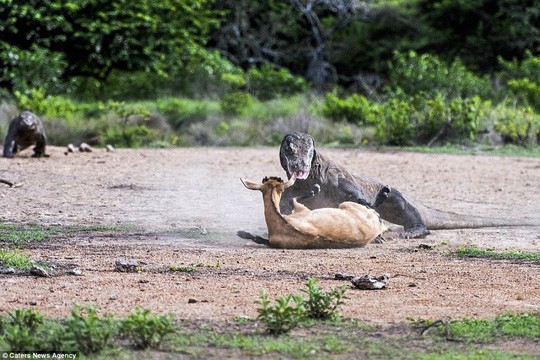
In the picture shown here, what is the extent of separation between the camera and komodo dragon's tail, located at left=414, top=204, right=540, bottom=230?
11180mm

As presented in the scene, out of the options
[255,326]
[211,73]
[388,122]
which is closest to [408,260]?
[255,326]

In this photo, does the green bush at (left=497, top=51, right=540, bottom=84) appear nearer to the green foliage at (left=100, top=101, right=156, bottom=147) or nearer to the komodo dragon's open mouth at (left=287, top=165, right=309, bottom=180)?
the green foliage at (left=100, top=101, right=156, bottom=147)

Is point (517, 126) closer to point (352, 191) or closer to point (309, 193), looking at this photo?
point (352, 191)

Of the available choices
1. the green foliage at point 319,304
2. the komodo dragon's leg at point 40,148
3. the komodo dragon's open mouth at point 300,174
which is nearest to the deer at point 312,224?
the komodo dragon's open mouth at point 300,174

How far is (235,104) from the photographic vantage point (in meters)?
23.9

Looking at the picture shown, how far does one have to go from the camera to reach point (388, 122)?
20.7m

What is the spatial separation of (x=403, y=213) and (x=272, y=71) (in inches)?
760

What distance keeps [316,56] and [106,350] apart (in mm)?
27483

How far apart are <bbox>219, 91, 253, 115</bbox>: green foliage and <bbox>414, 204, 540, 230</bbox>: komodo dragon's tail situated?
41.3 feet

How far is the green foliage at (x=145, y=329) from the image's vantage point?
18.0 feet

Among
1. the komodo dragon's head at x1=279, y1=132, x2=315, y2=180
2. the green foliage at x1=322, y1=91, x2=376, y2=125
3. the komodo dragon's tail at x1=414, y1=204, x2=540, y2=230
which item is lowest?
the green foliage at x1=322, y1=91, x2=376, y2=125

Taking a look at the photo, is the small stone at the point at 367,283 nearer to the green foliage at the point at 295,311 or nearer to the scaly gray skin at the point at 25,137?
the green foliage at the point at 295,311

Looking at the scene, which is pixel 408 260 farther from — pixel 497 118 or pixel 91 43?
pixel 91 43

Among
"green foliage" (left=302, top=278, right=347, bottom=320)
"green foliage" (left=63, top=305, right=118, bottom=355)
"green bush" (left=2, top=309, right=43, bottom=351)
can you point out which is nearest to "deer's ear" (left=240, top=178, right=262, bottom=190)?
"green foliage" (left=302, top=278, right=347, bottom=320)
